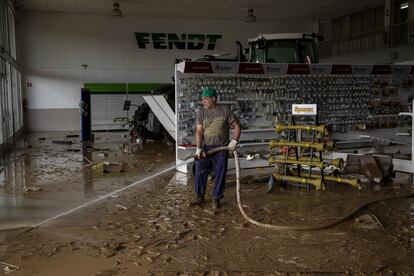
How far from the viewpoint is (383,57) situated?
17.7 m

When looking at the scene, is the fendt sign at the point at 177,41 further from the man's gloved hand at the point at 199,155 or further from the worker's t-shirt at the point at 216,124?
the man's gloved hand at the point at 199,155

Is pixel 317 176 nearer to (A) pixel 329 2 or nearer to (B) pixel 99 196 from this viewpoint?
(B) pixel 99 196

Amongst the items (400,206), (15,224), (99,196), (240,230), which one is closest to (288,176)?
(400,206)

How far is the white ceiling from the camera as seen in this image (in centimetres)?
1786

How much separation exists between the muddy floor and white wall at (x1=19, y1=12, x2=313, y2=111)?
11.9 m

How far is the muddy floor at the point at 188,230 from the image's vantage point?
405cm

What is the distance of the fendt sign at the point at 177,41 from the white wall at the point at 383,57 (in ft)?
19.3

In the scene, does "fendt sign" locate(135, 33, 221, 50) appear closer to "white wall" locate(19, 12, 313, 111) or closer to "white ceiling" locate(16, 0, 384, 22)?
"white wall" locate(19, 12, 313, 111)

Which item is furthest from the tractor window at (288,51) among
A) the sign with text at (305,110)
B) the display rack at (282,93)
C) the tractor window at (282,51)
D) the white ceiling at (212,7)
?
the white ceiling at (212,7)

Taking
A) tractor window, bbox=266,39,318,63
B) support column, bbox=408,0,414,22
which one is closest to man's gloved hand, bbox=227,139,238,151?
tractor window, bbox=266,39,318,63

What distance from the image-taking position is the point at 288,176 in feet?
23.8

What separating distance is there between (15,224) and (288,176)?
3.99 meters

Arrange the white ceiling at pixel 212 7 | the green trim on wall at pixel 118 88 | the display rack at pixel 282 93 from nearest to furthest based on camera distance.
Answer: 1. the display rack at pixel 282 93
2. the white ceiling at pixel 212 7
3. the green trim on wall at pixel 118 88

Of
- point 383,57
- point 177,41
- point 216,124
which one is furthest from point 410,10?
point 216,124
